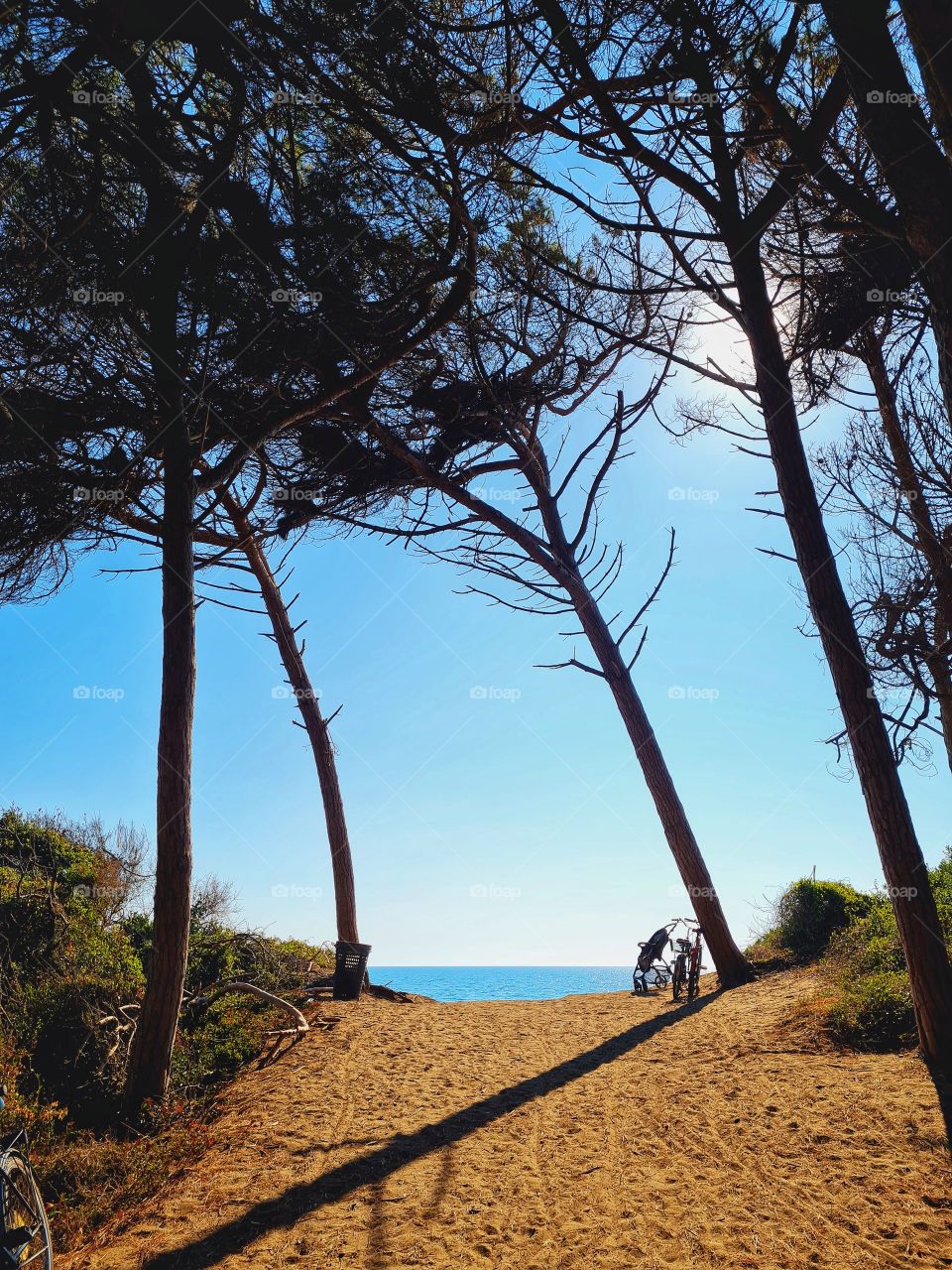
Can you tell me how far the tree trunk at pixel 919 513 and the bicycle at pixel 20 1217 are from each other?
30.6 feet

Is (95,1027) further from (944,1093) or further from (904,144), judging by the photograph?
(904,144)

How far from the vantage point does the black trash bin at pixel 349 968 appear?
10.1m

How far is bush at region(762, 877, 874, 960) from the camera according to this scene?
10430 millimetres

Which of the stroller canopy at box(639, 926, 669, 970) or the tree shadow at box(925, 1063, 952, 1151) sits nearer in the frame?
the tree shadow at box(925, 1063, 952, 1151)

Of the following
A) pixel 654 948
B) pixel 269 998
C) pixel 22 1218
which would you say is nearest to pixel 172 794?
pixel 269 998

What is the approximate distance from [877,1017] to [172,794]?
19.2 feet

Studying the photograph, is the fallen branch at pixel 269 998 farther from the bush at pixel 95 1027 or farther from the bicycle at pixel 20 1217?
the bicycle at pixel 20 1217

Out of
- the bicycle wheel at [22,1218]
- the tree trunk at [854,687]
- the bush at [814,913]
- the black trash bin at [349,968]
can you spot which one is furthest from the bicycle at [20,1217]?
the bush at [814,913]

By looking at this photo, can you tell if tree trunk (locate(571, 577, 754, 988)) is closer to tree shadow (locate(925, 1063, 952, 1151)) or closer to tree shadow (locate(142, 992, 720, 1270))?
tree shadow (locate(142, 992, 720, 1270))

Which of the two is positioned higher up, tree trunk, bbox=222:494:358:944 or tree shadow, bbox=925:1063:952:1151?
tree trunk, bbox=222:494:358:944

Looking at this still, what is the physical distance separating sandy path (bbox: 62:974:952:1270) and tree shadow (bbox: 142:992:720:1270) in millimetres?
15

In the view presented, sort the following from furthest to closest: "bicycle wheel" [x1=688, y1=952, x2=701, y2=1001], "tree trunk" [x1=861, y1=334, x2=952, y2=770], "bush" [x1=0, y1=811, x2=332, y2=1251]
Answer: "bicycle wheel" [x1=688, y1=952, x2=701, y2=1001] → "tree trunk" [x1=861, y1=334, x2=952, y2=770] → "bush" [x1=0, y1=811, x2=332, y2=1251]

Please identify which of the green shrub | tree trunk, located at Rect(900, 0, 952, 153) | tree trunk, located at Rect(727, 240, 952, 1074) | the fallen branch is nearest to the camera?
tree trunk, located at Rect(900, 0, 952, 153)

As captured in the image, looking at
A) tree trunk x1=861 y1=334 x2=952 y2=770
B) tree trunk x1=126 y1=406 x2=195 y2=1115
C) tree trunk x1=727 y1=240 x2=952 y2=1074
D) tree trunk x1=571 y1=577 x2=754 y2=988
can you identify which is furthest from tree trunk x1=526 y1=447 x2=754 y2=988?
tree trunk x1=126 y1=406 x2=195 y2=1115
